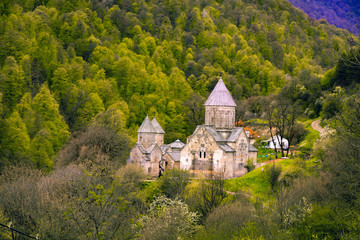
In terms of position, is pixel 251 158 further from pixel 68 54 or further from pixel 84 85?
pixel 68 54

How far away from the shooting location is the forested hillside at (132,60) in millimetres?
62312

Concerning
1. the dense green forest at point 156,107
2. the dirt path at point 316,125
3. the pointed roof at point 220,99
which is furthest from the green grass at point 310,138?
the pointed roof at point 220,99

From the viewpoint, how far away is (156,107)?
260 ft

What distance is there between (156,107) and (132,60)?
1567 cm

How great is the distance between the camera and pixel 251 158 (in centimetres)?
4619

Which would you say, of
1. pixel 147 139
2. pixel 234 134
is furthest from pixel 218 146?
pixel 147 139

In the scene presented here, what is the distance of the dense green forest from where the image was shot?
88.7ft

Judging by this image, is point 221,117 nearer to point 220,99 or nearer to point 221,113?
point 221,113

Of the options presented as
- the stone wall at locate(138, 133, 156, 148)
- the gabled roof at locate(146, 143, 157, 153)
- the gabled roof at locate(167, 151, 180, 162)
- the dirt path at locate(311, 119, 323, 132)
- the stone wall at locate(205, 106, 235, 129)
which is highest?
the dirt path at locate(311, 119, 323, 132)

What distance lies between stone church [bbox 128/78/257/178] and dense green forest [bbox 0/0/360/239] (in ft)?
8.90

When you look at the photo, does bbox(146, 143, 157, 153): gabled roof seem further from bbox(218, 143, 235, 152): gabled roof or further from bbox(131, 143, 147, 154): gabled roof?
bbox(218, 143, 235, 152): gabled roof

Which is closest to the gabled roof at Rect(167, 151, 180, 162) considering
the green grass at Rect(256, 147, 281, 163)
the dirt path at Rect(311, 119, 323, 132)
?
the green grass at Rect(256, 147, 281, 163)

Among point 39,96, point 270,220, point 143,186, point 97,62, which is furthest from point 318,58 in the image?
point 270,220

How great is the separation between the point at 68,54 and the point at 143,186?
45.7 metres
